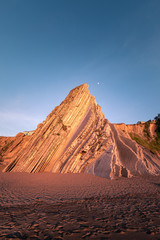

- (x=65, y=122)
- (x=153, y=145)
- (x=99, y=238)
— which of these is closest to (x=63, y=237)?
(x=99, y=238)

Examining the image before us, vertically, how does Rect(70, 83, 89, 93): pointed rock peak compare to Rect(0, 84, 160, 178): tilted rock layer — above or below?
above

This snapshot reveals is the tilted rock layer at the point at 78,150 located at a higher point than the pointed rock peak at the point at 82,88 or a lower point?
lower

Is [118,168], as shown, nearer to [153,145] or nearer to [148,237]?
[148,237]

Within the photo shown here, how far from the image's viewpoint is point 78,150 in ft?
55.3

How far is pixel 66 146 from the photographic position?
691 inches

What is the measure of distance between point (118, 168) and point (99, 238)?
44.2 feet

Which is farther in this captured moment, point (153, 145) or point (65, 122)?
point (153, 145)

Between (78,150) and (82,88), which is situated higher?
(82,88)

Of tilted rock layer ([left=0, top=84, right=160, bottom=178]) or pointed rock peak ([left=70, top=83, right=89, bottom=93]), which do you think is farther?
pointed rock peak ([left=70, top=83, right=89, bottom=93])

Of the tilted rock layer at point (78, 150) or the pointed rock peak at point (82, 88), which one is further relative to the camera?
the pointed rock peak at point (82, 88)

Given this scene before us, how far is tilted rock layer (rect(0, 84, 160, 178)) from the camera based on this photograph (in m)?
15.5

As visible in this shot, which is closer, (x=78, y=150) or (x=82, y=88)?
(x=78, y=150)

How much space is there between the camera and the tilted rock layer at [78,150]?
15.5m

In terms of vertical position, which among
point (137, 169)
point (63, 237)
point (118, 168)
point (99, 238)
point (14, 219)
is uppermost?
point (137, 169)
